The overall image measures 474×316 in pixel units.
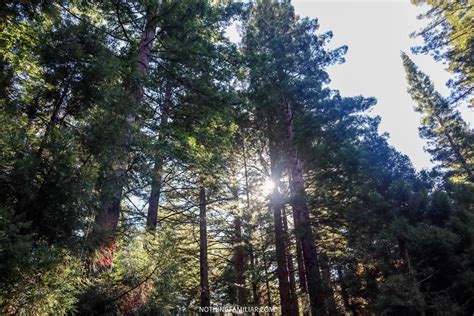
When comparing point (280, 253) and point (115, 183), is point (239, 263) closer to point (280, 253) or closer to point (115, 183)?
point (280, 253)

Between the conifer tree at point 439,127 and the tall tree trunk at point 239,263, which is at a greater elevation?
the conifer tree at point 439,127

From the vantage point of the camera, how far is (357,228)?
8.09 meters

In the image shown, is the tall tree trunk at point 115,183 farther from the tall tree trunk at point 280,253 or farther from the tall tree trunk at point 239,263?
the tall tree trunk at point 239,263

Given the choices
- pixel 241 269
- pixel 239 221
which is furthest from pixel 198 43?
pixel 241 269

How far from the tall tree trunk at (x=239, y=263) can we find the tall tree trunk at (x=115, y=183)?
7.61 meters

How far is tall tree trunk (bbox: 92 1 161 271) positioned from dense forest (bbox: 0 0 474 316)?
36mm

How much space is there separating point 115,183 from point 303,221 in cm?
705

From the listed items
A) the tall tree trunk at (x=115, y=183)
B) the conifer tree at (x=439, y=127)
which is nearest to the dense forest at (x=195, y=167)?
the tall tree trunk at (x=115, y=183)

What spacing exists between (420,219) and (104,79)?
7.92m

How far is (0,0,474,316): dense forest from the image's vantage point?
3.16 meters

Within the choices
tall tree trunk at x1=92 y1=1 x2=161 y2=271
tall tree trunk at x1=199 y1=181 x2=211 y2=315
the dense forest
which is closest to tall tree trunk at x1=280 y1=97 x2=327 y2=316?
the dense forest

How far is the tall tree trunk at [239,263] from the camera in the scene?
487 inches

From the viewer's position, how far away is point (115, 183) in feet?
14.4

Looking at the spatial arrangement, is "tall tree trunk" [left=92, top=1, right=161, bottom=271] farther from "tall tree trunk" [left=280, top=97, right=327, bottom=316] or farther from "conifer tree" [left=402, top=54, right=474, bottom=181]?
"conifer tree" [left=402, top=54, right=474, bottom=181]
